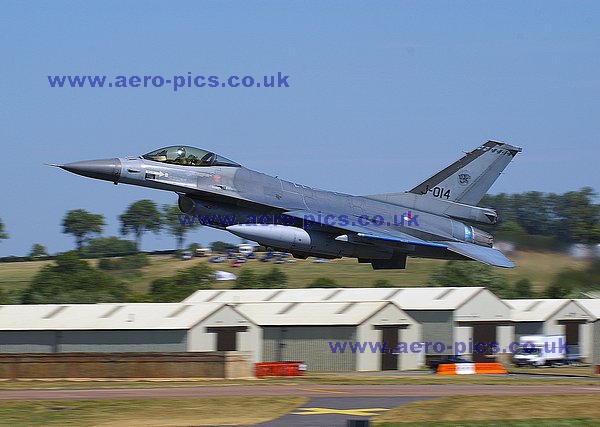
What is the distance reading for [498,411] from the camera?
31.6 m

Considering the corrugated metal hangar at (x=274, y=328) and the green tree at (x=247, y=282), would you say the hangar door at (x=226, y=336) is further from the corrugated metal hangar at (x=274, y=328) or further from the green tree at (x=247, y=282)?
the green tree at (x=247, y=282)

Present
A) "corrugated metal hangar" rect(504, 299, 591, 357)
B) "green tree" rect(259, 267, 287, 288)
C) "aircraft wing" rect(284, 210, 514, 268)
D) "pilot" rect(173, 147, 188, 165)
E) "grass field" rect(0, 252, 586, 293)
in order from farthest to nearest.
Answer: "grass field" rect(0, 252, 586, 293) → "green tree" rect(259, 267, 287, 288) → "corrugated metal hangar" rect(504, 299, 591, 357) → "aircraft wing" rect(284, 210, 514, 268) → "pilot" rect(173, 147, 188, 165)

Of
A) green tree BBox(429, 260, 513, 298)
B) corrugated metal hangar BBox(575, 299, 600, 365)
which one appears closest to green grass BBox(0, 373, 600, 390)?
corrugated metal hangar BBox(575, 299, 600, 365)

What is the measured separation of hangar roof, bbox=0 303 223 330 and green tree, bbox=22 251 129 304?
22.3 m

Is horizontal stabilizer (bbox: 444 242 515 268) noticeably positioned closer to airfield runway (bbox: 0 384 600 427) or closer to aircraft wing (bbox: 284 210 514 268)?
aircraft wing (bbox: 284 210 514 268)

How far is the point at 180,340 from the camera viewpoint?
53.6 m

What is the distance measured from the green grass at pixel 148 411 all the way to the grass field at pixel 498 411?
4.02 metres

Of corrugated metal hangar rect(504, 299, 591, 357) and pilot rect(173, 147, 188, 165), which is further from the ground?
pilot rect(173, 147, 188, 165)

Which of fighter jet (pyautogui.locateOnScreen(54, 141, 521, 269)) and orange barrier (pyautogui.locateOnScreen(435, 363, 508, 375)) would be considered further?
orange barrier (pyautogui.locateOnScreen(435, 363, 508, 375))

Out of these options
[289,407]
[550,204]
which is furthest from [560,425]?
[550,204]

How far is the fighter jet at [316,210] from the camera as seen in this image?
31.0m

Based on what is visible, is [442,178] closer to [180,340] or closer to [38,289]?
[180,340]

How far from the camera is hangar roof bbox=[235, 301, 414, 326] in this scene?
56375 mm

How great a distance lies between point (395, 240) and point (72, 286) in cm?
6638
